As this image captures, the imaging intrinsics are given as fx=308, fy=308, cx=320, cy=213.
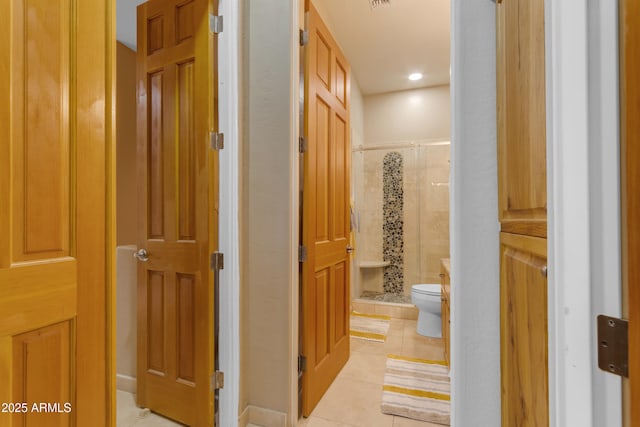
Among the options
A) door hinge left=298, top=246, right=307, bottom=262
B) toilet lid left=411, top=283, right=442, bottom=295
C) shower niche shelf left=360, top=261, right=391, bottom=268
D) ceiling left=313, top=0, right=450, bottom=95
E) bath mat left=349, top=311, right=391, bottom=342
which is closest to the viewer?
door hinge left=298, top=246, right=307, bottom=262

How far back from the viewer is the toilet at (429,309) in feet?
9.12

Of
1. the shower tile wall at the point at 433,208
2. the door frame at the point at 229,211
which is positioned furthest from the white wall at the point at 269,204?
the shower tile wall at the point at 433,208

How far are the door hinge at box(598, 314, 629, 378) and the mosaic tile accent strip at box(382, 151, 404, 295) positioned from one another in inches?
151

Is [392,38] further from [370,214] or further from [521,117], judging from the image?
[521,117]

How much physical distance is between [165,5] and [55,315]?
1.67m

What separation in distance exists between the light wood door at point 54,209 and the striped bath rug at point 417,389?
61.4 inches

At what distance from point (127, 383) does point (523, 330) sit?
230 centimetres

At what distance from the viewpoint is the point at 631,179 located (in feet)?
1.31

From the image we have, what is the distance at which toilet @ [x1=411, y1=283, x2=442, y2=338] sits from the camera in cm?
278

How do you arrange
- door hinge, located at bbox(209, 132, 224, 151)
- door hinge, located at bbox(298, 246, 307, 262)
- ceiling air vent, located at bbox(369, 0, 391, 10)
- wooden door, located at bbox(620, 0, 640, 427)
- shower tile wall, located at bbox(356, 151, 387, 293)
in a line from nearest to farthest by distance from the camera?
wooden door, located at bbox(620, 0, 640, 427)
door hinge, located at bbox(209, 132, 224, 151)
door hinge, located at bbox(298, 246, 307, 262)
ceiling air vent, located at bbox(369, 0, 391, 10)
shower tile wall, located at bbox(356, 151, 387, 293)

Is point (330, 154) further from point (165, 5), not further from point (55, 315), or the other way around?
point (55, 315)

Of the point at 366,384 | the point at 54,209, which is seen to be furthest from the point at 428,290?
the point at 54,209

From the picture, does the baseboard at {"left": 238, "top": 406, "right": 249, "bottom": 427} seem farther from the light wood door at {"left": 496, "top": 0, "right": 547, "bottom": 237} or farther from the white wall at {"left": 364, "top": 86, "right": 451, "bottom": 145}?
the white wall at {"left": 364, "top": 86, "right": 451, "bottom": 145}

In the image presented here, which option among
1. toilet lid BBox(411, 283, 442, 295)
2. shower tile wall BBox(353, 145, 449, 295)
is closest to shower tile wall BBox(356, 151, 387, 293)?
shower tile wall BBox(353, 145, 449, 295)
